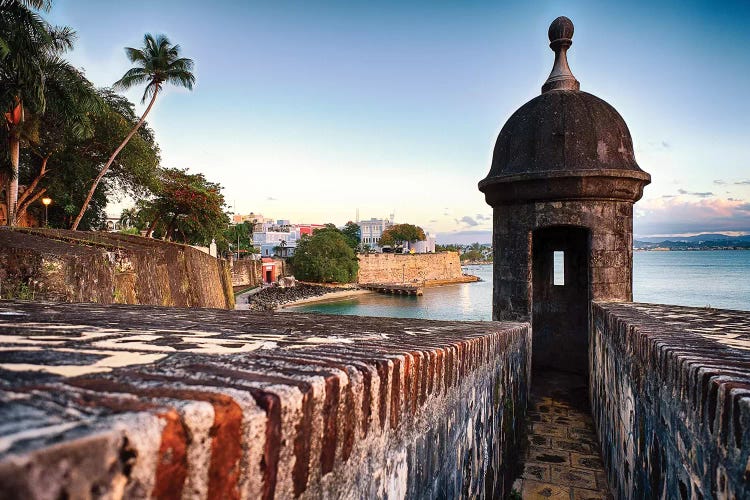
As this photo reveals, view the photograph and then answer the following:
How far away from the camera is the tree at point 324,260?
56.7 meters

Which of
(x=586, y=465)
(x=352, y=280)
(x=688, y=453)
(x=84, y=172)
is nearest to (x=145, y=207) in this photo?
(x=84, y=172)

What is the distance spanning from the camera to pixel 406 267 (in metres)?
68.2

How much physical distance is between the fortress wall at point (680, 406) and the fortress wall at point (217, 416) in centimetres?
86

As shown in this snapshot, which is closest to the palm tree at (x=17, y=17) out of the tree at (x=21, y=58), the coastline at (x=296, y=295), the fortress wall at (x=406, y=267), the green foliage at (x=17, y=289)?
the tree at (x=21, y=58)

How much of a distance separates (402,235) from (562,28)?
80814 mm

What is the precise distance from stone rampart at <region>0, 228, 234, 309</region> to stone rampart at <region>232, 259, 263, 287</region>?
124ft

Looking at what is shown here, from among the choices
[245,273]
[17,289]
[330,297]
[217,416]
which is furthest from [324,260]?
[217,416]

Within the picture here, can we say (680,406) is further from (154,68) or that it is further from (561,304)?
(154,68)

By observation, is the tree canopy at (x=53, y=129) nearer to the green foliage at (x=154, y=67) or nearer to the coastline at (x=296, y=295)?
the green foliage at (x=154, y=67)

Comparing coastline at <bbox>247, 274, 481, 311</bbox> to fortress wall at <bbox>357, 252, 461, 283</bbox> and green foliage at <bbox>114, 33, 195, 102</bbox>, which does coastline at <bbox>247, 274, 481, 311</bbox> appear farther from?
green foliage at <bbox>114, 33, 195, 102</bbox>

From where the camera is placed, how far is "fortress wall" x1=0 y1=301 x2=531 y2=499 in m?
0.48

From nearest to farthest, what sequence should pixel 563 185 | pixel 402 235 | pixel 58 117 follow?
pixel 563 185 → pixel 58 117 → pixel 402 235

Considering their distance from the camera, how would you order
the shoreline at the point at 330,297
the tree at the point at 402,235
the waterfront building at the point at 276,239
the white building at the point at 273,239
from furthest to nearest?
the tree at the point at 402,235, the white building at the point at 273,239, the waterfront building at the point at 276,239, the shoreline at the point at 330,297

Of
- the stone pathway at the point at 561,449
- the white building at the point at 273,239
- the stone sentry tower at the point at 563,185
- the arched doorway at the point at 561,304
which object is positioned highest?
the white building at the point at 273,239
